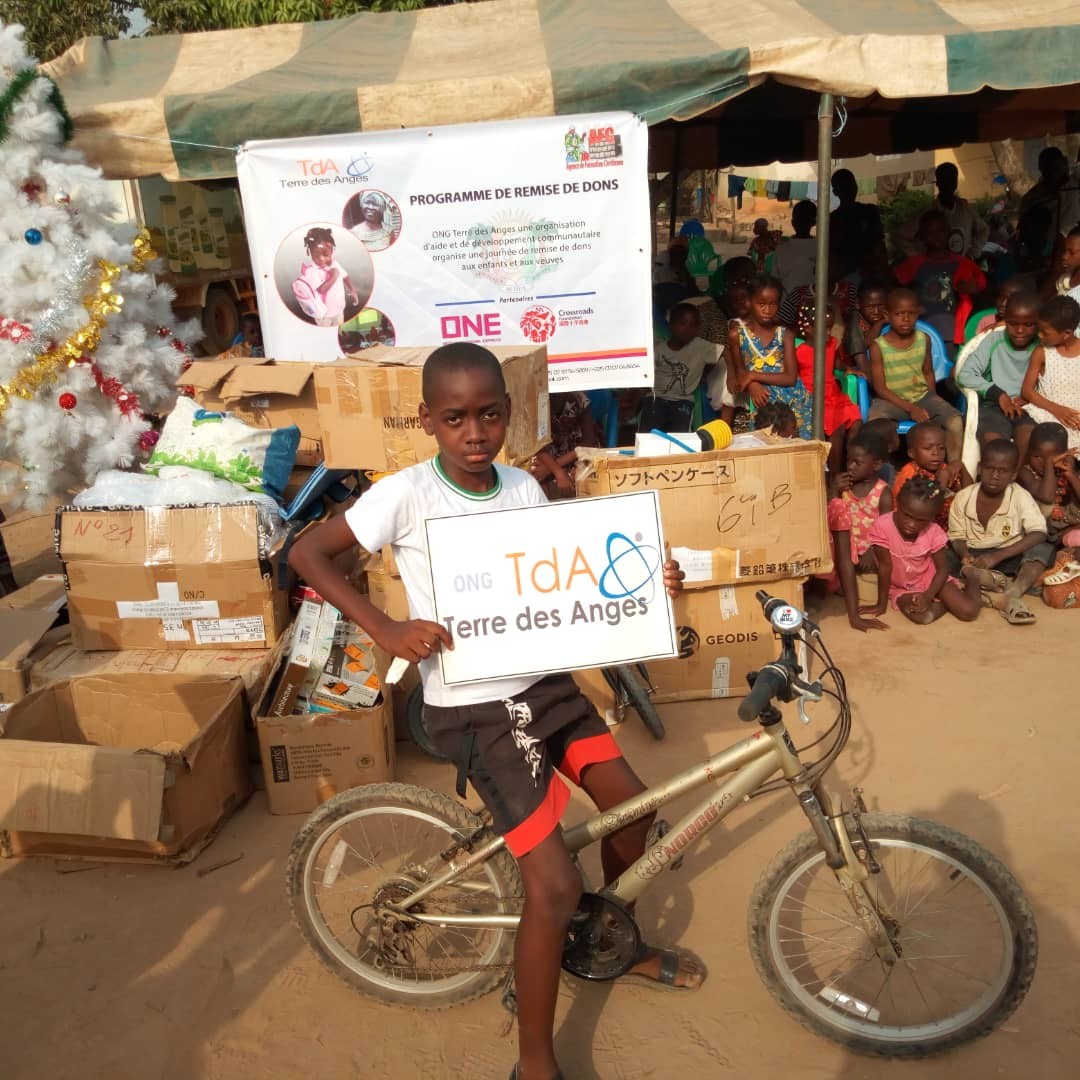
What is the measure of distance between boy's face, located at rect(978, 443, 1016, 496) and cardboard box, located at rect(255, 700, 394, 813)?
3.38 metres

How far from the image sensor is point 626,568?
2.17m

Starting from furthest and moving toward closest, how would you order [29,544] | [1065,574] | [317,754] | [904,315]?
[29,544] → [904,315] → [1065,574] → [317,754]

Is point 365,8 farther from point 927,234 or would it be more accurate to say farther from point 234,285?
point 927,234

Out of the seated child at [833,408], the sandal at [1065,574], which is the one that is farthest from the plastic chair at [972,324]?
the sandal at [1065,574]

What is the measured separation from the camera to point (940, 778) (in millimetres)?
3576

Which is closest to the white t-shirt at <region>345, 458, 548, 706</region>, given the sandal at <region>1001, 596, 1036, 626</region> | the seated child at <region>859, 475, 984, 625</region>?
the seated child at <region>859, 475, 984, 625</region>

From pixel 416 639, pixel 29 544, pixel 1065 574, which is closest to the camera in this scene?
pixel 416 639

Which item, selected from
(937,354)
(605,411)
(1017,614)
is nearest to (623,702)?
(1017,614)

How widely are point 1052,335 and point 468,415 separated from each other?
4744 millimetres

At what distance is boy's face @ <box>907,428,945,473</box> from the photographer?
5.25 meters

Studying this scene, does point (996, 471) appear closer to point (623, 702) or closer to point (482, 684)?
point (623, 702)

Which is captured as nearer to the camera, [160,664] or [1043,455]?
[160,664]

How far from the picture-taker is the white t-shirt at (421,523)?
2.14m

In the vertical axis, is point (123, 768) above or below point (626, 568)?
below
